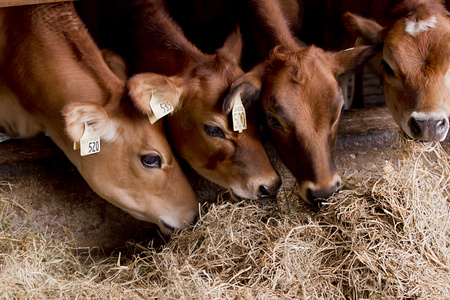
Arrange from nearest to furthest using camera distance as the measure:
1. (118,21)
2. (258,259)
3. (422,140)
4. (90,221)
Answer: (258,259), (422,140), (90,221), (118,21)

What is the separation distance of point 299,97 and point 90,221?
76.3 inches

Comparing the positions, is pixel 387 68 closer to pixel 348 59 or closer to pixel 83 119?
pixel 348 59

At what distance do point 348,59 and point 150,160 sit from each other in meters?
1.66

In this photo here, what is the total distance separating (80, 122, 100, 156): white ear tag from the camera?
310 cm

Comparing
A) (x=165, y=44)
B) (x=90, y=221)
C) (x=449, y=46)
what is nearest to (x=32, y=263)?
(x=90, y=221)

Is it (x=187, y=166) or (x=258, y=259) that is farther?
(x=187, y=166)

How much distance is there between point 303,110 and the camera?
130 inches

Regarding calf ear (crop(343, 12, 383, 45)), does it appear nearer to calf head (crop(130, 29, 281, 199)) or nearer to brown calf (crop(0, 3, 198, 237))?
calf head (crop(130, 29, 281, 199))

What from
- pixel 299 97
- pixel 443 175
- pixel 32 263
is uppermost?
pixel 299 97

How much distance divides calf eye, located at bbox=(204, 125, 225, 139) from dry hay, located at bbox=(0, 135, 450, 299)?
0.50m

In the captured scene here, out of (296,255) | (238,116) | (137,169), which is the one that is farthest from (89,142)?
(296,255)

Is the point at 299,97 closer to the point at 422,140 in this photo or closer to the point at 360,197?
the point at 360,197

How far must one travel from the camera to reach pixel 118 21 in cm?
423

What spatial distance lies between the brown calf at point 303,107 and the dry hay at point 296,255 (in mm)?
220
